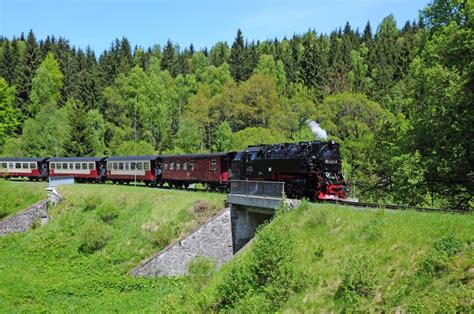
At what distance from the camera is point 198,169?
124 ft

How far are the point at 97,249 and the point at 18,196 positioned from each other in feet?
60.5

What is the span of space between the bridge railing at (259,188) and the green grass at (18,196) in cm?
2477

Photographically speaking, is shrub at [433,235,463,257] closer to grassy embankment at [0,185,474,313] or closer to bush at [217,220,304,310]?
grassy embankment at [0,185,474,313]

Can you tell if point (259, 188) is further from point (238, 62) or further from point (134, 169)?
point (238, 62)

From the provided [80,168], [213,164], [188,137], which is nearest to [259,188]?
[213,164]

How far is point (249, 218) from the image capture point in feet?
89.5

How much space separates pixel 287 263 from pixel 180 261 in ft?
39.5

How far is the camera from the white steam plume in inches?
1894

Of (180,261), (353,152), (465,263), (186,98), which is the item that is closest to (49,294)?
(180,261)

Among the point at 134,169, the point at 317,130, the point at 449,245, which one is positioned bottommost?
the point at 449,245

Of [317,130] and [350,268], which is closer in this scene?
[350,268]

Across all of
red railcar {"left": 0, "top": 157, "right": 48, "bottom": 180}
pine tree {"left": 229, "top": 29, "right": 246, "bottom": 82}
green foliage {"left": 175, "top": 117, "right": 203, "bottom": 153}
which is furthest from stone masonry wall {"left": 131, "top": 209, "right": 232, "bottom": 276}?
pine tree {"left": 229, "top": 29, "right": 246, "bottom": 82}

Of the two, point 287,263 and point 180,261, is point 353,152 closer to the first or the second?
point 180,261

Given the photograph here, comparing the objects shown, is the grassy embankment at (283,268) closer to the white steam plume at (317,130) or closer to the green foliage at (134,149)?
the white steam plume at (317,130)
